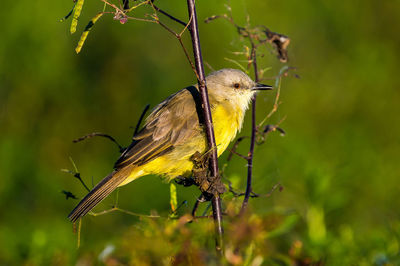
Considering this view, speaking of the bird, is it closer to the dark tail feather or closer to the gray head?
the dark tail feather

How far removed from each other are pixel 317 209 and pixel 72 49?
13.2 feet

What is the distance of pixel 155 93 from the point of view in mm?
6746

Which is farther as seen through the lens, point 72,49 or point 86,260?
point 72,49

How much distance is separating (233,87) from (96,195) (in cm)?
163

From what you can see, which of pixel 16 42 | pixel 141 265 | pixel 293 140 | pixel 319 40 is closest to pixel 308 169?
pixel 293 140

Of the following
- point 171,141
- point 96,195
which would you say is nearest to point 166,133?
point 171,141

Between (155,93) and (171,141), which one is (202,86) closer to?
(171,141)

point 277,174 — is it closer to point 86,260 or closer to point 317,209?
point 317,209

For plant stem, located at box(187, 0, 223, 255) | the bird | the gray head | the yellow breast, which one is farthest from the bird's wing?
plant stem, located at box(187, 0, 223, 255)

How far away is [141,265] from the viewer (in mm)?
1586

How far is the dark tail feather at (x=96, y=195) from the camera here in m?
3.89

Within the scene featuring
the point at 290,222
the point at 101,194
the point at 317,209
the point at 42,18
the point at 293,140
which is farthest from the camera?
the point at 42,18

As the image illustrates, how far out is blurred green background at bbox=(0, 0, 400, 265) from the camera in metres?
6.02

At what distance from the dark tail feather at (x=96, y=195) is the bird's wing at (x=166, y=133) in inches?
3.7
